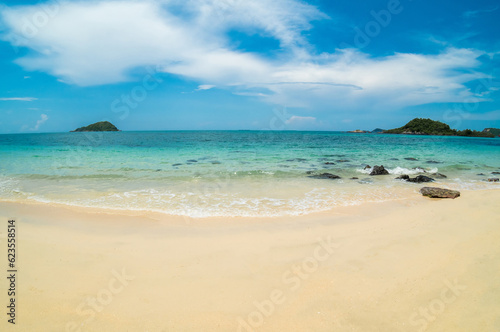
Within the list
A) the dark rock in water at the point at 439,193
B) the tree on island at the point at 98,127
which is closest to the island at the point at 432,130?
the dark rock in water at the point at 439,193

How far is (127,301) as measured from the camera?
3.76m

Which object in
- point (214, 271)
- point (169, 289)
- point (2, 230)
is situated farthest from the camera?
point (2, 230)

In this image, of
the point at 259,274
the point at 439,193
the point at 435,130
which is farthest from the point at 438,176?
the point at 435,130

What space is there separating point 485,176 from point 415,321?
1750 centimetres

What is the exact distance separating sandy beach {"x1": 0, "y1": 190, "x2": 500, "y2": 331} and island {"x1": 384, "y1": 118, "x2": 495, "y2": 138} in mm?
132725

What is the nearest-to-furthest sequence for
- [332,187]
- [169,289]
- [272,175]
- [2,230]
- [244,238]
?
[169,289] → [244,238] → [2,230] → [332,187] → [272,175]

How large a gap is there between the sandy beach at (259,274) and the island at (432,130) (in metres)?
133

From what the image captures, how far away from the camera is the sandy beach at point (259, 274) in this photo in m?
3.44

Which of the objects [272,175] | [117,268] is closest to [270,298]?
[117,268]

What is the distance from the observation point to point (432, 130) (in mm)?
115688

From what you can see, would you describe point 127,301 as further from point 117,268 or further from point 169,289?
point 117,268

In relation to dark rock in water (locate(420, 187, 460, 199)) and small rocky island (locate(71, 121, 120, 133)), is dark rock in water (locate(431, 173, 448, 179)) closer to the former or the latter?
dark rock in water (locate(420, 187, 460, 199))

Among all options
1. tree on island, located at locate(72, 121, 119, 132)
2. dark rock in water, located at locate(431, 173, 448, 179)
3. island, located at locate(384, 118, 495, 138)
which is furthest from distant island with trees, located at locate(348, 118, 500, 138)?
tree on island, located at locate(72, 121, 119, 132)

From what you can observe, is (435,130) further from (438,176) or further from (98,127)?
(98,127)
